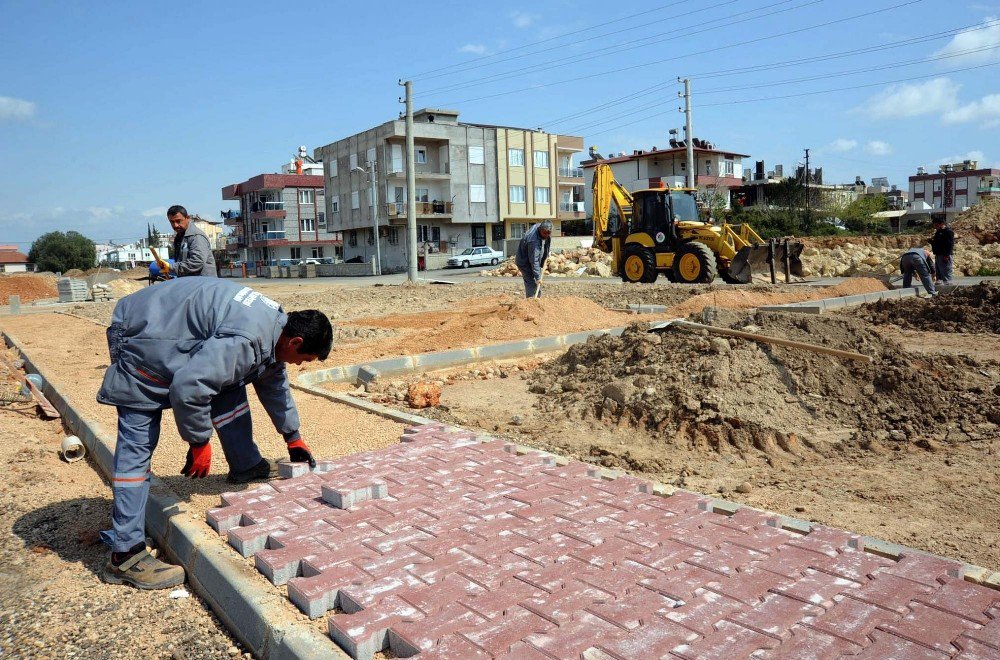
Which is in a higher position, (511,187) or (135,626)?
(511,187)

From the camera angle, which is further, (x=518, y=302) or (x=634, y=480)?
(x=518, y=302)

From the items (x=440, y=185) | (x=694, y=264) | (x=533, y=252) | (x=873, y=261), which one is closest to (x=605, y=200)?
(x=694, y=264)

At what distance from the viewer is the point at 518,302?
1204cm

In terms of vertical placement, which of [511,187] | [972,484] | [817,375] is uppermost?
[511,187]

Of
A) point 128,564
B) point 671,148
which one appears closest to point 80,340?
point 128,564

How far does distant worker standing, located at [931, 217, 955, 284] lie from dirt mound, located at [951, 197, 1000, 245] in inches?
493

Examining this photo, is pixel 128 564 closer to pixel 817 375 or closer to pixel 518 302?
pixel 817 375

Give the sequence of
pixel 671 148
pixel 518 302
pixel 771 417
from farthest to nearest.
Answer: pixel 671 148, pixel 518 302, pixel 771 417

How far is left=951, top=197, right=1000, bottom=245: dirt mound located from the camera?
2711 cm

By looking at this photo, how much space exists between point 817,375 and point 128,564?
224 inches

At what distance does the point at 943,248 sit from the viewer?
15.7 meters

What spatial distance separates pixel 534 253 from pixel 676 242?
26.2 feet

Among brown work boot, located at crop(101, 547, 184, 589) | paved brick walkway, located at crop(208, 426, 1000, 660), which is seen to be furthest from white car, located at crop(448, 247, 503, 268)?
brown work boot, located at crop(101, 547, 184, 589)

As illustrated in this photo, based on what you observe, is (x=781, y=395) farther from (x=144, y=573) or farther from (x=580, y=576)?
(x=144, y=573)
